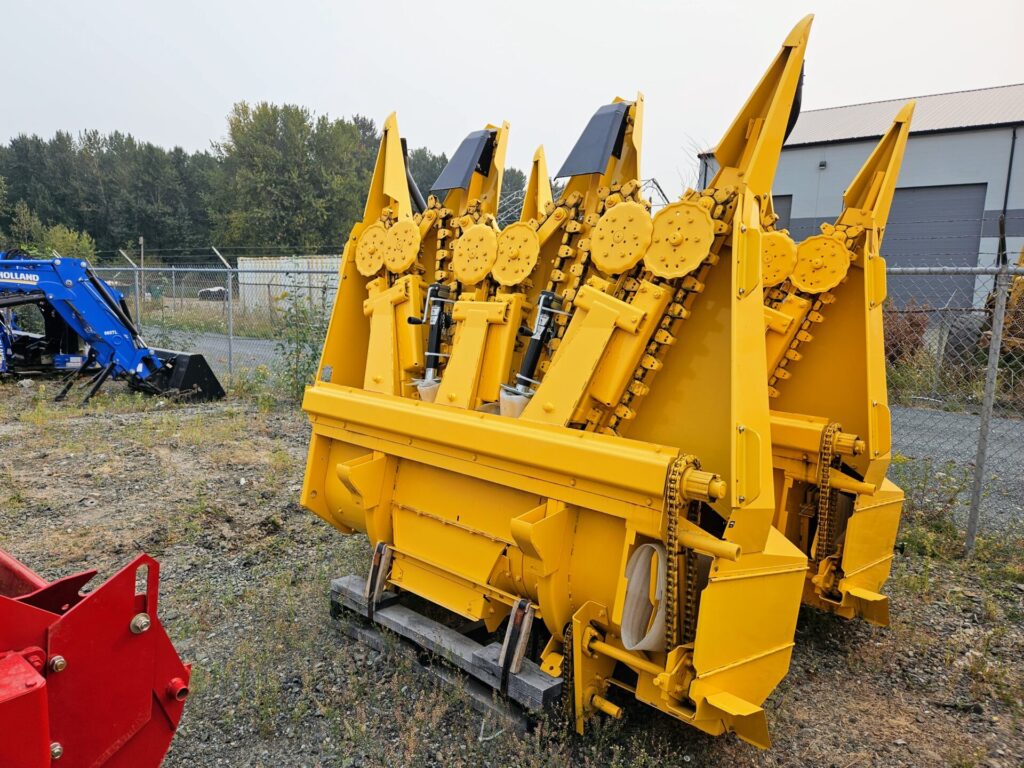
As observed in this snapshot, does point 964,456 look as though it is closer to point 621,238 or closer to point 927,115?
point 621,238

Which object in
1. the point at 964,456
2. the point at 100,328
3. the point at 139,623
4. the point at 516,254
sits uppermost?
the point at 516,254

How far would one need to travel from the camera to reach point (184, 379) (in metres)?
9.38

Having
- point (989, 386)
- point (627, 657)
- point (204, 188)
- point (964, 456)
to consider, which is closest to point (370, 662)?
point (627, 657)

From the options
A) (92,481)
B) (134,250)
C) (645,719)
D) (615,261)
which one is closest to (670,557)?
(645,719)

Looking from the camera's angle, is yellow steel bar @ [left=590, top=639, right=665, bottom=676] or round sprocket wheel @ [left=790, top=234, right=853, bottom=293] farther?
round sprocket wheel @ [left=790, top=234, right=853, bottom=293]

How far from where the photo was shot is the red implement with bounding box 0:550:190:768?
1.41 m

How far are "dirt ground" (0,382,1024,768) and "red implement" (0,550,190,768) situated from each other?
0.94m

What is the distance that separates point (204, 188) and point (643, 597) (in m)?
52.8

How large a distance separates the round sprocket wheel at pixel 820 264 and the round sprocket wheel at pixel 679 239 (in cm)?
145

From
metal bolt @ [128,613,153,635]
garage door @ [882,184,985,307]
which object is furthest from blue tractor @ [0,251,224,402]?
garage door @ [882,184,985,307]

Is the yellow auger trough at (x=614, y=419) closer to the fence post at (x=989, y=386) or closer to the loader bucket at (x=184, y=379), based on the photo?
the fence post at (x=989, y=386)

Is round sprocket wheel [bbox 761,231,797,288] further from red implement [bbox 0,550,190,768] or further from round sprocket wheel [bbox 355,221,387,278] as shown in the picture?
red implement [bbox 0,550,190,768]

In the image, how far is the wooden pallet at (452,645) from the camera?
259cm

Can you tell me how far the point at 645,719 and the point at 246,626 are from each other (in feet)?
7.15
